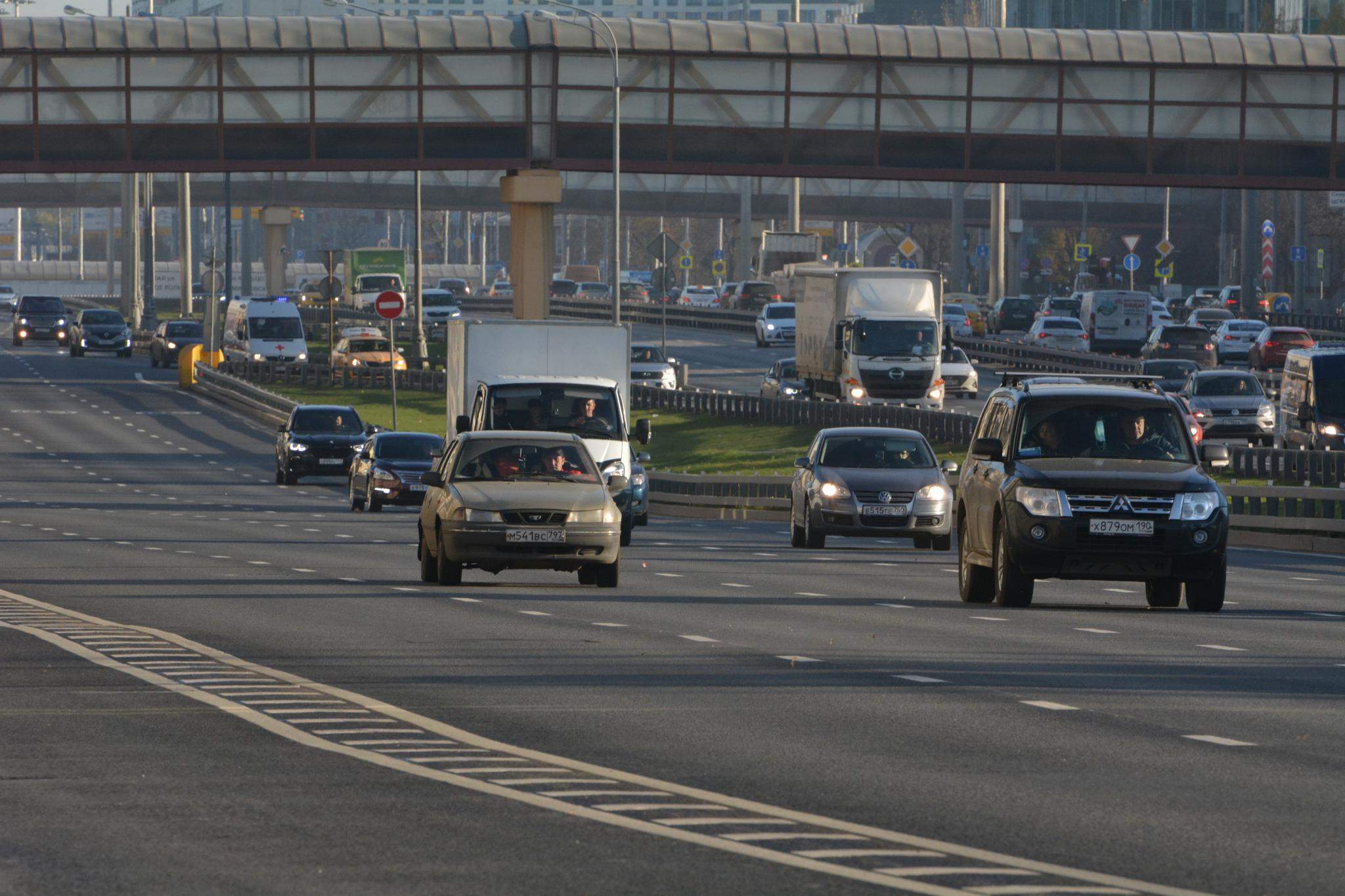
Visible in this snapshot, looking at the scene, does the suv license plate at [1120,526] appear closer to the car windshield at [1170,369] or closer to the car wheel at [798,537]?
the car wheel at [798,537]

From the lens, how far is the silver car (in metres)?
47.9

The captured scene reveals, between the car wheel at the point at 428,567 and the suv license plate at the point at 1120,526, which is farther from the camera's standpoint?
the car wheel at the point at 428,567

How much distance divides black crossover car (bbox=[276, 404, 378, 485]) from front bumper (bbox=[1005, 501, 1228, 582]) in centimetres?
2861

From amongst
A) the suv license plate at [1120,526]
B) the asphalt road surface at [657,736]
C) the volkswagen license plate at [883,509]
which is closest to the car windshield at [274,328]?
the volkswagen license plate at [883,509]

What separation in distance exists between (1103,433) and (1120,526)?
48.8 inches

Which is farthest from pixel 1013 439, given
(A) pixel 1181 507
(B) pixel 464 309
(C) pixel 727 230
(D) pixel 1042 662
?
(C) pixel 727 230

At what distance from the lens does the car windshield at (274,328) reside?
78.6m

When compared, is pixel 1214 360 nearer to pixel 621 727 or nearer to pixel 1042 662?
pixel 1042 662

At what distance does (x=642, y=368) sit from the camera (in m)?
67.8

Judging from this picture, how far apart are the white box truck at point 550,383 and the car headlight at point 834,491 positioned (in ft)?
7.59

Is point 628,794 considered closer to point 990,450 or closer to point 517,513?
point 990,450

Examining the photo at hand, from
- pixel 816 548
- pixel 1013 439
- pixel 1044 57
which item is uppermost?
pixel 1044 57

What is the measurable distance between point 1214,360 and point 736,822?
5957 cm

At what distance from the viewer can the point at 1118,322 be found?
78812mm
